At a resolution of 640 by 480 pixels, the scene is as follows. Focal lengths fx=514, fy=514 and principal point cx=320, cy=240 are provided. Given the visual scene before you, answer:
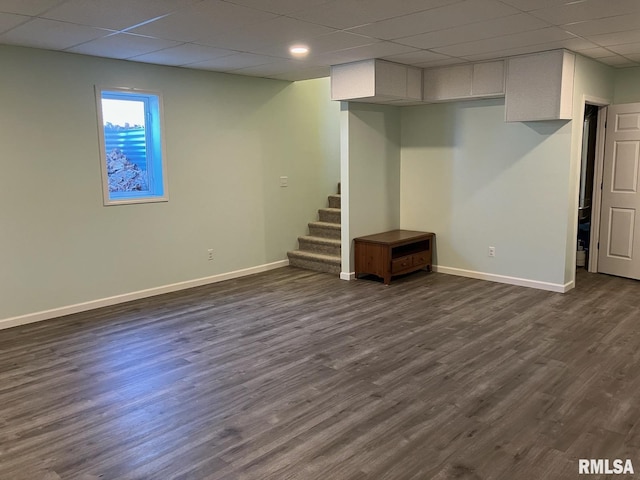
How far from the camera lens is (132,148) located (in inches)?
215

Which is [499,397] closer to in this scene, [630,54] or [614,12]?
[614,12]

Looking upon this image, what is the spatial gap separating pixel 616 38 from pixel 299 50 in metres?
2.72

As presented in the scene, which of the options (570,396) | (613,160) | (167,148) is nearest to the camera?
(570,396)

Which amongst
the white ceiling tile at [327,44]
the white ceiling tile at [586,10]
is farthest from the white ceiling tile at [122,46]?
the white ceiling tile at [586,10]

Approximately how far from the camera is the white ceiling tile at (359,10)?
328 centimetres

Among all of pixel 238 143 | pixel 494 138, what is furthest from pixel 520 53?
pixel 238 143

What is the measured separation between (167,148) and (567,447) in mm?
4609

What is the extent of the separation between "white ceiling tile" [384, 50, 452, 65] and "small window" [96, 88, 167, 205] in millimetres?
2510

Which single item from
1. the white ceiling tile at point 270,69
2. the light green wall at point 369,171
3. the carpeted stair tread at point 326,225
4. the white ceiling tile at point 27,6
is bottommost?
the carpeted stair tread at point 326,225

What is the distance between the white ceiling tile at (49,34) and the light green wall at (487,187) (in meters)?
3.89

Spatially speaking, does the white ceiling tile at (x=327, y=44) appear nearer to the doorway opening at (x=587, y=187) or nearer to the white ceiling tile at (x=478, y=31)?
the white ceiling tile at (x=478, y=31)

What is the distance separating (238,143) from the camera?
20.3 ft

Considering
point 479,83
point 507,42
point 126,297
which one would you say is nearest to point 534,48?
point 507,42

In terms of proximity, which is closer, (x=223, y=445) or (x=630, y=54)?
(x=223, y=445)
